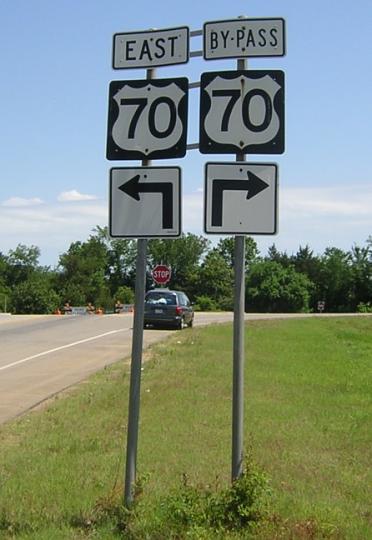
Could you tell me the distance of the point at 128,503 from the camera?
17.4ft

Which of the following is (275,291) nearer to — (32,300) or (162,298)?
(32,300)

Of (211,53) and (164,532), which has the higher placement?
(211,53)

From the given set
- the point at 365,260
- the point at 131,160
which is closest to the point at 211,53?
the point at 131,160

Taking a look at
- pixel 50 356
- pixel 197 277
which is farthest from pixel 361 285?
pixel 50 356

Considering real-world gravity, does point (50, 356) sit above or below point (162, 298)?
below

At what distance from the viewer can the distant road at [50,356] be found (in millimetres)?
12586

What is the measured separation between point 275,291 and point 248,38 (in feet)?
275

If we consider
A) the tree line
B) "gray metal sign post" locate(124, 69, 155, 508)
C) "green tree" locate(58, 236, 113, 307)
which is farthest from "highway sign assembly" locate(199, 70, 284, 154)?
"green tree" locate(58, 236, 113, 307)

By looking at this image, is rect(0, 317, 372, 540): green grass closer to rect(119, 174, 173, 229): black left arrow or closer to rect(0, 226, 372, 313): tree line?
rect(119, 174, 173, 229): black left arrow

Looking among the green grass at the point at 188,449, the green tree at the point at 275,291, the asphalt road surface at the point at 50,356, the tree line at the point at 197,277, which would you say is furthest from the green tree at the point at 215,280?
the green grass at the point at 188,449

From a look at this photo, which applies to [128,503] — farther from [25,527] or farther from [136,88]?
[136,88]

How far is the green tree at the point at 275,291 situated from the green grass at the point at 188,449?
73271 mm

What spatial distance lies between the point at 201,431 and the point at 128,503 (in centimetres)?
357

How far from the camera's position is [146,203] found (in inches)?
214
